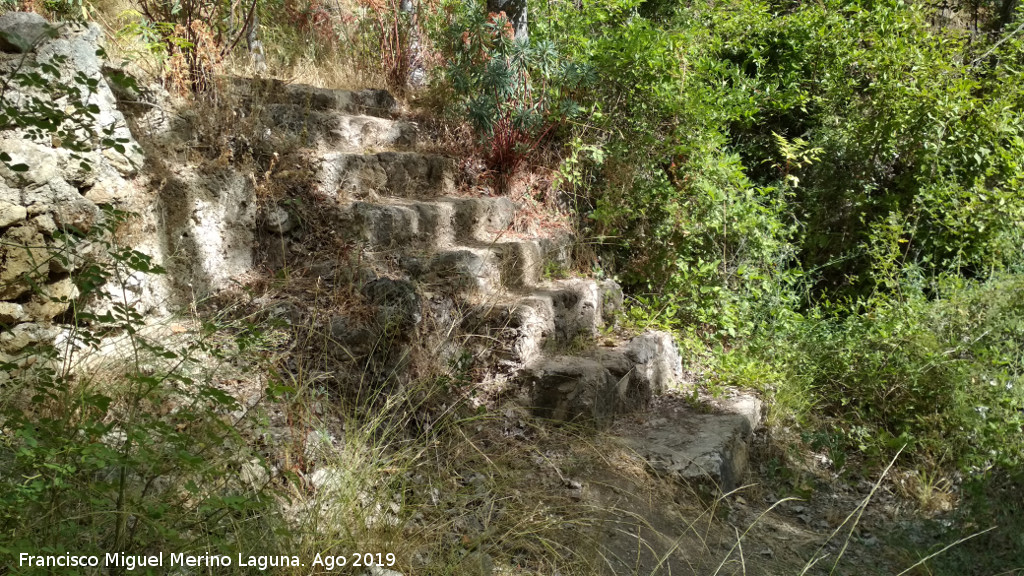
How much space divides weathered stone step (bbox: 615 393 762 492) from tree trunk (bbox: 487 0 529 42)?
3.19 meters

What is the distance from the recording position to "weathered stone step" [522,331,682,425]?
420cm

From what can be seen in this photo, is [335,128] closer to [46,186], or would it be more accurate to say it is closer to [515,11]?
[515,11]

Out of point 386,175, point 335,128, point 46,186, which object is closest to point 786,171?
point 386,175

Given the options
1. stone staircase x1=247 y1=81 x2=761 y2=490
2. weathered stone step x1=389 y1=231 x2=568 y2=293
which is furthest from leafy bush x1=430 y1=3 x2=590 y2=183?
weathered stone step x1=389 y1=231 x2=568 y2=293

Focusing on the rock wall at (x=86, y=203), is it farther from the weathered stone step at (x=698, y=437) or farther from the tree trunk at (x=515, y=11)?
the tree trunk at (x=515, y=11)

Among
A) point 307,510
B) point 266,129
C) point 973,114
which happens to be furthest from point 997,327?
point 266,129

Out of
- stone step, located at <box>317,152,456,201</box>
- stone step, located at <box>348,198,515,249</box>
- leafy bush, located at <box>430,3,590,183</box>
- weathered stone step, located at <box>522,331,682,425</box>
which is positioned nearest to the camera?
weathered stone step, located at <box>522,331,682,425</box>

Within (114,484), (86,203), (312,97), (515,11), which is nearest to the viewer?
(114,484)

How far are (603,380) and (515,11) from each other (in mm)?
3356

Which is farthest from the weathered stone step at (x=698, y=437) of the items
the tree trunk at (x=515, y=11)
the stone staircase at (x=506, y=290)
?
the tree trunk at (x=515, y=11)

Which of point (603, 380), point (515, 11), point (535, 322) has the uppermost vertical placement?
point (515, 11)

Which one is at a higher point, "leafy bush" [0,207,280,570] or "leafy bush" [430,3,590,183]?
"leafy bush" [430,3,590,183]

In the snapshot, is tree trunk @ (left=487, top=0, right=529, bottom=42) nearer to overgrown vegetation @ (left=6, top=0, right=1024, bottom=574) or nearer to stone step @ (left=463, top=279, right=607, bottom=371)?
overgrown vegetation @ (left=6, top=0, right=1024, bottom=574)

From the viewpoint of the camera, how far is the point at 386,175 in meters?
5.09
